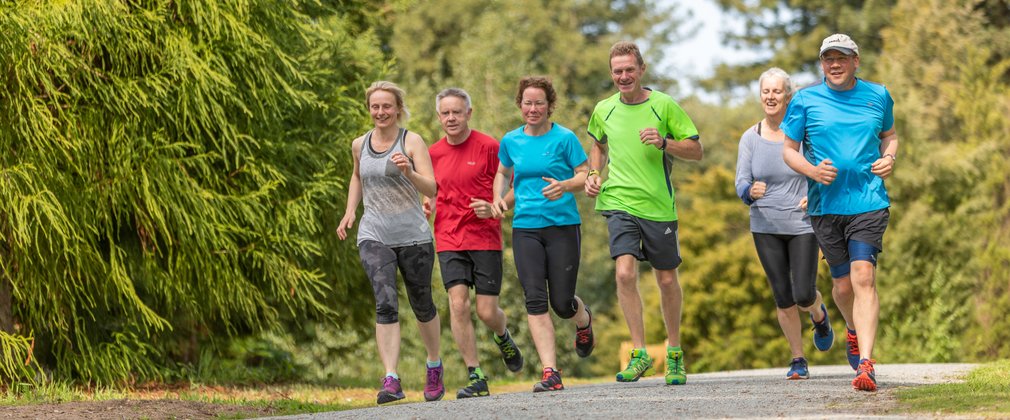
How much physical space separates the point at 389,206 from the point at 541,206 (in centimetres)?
101

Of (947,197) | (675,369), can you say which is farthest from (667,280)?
(947,197)

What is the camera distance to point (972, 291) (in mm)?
24078

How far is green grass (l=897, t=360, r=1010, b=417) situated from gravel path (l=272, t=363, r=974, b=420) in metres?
0.13

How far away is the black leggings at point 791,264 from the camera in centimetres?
890

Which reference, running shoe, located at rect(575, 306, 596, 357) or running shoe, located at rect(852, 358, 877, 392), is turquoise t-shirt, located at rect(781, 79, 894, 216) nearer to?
running shoe, located at rect(852, 358, 877, 392)

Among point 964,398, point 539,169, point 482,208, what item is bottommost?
point 964,398

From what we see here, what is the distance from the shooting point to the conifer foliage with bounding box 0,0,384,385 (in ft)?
35.7

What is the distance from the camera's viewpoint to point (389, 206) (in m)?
8.70

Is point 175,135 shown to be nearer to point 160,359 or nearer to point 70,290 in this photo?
point 70,290

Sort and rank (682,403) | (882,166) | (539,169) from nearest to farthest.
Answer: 1. (682,403)
2. (882,166)
3. (539,169)

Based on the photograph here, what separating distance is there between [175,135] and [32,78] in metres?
1.60

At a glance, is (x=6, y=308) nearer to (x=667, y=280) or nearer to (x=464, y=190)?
(x=464, y=190)

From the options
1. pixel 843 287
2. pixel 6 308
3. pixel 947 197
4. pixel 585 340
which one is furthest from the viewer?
pixel 947 197

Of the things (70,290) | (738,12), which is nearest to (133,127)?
(70,290)
